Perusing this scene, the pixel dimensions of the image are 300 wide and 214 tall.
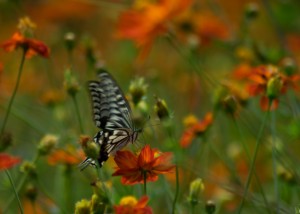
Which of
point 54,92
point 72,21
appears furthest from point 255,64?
point 72,21

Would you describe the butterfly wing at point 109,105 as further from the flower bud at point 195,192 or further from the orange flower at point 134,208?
the orange flower at point 134,208

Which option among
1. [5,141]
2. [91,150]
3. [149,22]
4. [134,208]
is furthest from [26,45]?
[149,22]

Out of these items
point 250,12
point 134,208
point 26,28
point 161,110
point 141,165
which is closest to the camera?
point 134,208

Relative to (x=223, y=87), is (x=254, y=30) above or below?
above

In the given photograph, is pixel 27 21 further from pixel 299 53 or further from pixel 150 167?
pixel 299 53

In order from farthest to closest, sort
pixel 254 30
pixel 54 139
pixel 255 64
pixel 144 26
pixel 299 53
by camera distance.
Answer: pixel 254 30 → pixel 299 53 → pixel 144 26 → pixel 255 64 → pixel 54 139

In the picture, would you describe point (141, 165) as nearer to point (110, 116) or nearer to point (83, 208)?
point (83, 208)
